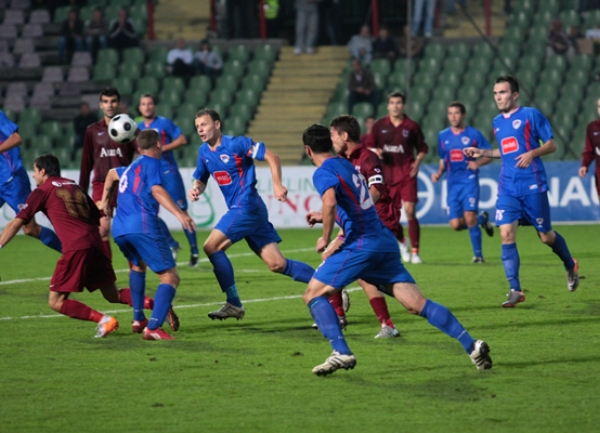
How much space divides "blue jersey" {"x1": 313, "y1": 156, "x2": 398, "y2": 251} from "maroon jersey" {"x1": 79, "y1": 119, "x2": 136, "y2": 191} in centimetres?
472

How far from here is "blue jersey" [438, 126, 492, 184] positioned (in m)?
13.2

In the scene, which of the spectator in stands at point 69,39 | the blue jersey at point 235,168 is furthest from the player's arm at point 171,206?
the spectator in stands at point 69,39

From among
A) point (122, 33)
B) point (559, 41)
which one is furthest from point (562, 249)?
point (122, 33)

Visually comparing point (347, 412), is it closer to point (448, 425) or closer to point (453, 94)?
point (448, 425)

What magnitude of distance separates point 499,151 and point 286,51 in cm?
1643

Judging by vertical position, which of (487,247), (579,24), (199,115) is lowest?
(487,247)

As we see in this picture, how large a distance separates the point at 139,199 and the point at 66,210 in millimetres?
685

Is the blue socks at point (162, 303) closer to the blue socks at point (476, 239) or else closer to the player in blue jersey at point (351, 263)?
the player in blue jersey at point (351, 263)

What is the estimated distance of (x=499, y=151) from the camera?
9273 mm

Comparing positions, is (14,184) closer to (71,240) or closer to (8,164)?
(8,164)

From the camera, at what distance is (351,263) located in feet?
19.9

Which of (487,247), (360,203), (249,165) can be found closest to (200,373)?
(360,203)

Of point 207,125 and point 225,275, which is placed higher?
point 207,125

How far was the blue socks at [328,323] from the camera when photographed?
5980mm
